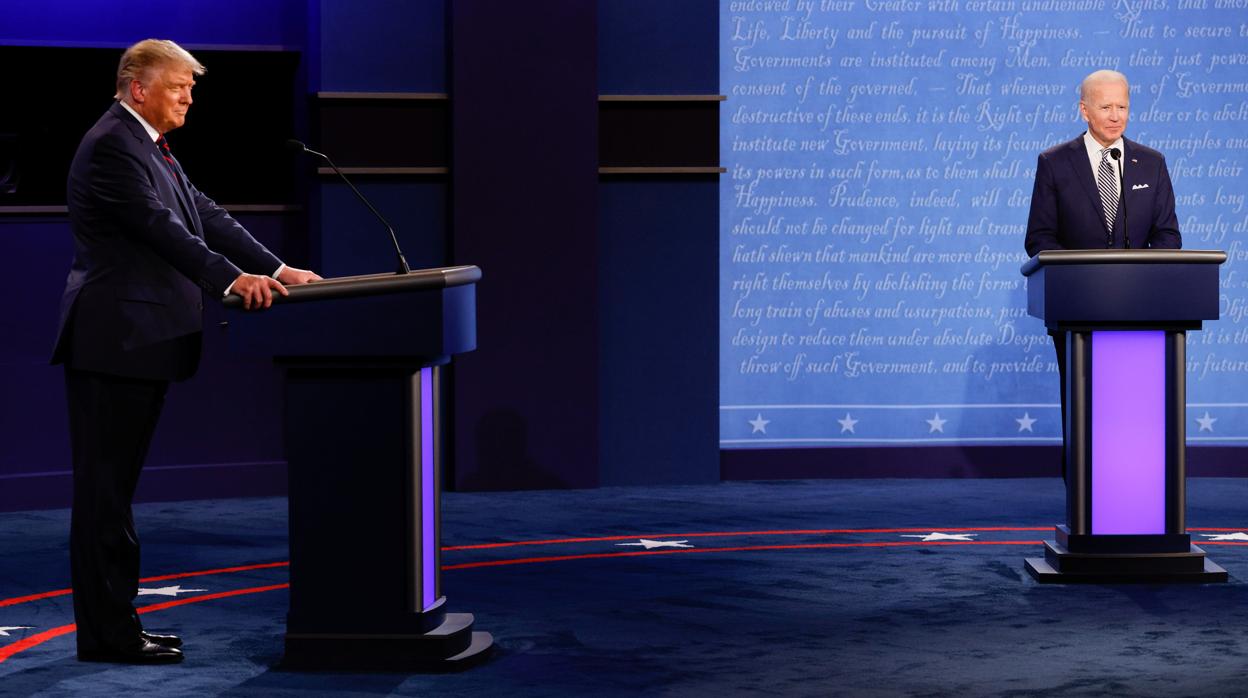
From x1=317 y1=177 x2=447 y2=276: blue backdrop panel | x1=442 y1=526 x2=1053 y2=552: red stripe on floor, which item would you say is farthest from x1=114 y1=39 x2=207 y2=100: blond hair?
x1=317 y1=177 x2=447 y2=276: blue backdrop panel

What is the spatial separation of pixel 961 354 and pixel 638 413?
151 cm

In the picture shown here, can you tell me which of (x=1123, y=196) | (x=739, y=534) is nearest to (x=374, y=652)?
(x=739, y=534)

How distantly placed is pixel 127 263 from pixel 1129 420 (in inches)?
120

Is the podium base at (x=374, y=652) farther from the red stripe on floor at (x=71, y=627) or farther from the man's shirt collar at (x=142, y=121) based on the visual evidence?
the man's shirt collar at (x=142, y=121)

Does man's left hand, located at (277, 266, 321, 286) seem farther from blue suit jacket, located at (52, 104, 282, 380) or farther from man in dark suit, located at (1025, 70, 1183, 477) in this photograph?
man in dark suit, located at (1025, 70, 1183, 477)

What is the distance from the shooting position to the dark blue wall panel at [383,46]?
24.4 feet

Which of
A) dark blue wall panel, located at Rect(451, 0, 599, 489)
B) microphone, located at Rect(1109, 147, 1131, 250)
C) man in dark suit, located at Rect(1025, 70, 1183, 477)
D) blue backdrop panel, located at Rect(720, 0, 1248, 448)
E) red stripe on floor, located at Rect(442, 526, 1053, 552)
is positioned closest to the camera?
microphone, located at Rect(1109, 147, 1131, 250)

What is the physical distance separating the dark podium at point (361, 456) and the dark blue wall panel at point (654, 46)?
362cm

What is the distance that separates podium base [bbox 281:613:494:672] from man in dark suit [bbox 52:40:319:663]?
35 cm

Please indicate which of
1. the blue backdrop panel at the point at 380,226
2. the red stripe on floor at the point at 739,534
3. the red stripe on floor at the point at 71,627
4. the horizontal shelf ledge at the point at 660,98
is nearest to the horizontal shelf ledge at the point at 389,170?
the blue backdrop panel at the point at 380,226

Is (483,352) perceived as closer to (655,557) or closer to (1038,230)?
(655,557)

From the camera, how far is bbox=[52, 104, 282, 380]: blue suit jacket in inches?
164

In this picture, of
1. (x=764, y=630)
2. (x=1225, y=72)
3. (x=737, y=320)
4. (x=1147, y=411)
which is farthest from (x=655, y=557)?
(x=1225, y=72)

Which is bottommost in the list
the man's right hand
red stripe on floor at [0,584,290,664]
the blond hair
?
red stripe on floor at [0,584,290,664]
